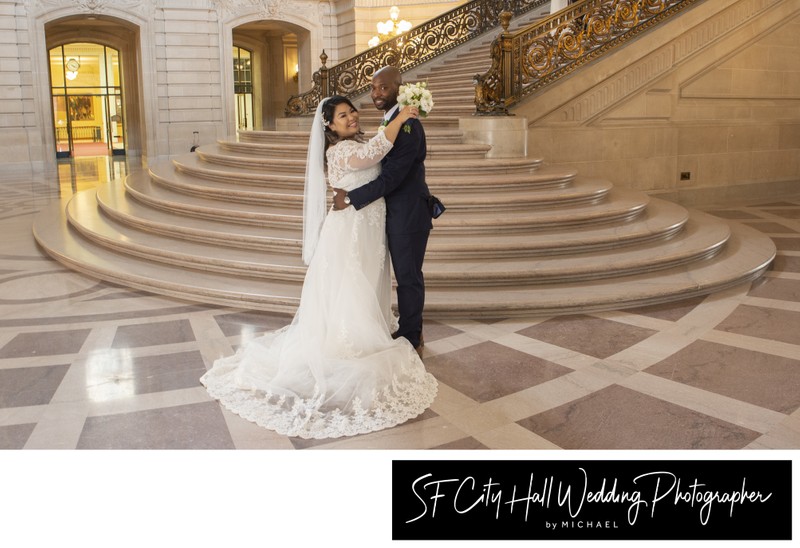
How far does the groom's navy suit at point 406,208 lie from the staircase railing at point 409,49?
339 inches

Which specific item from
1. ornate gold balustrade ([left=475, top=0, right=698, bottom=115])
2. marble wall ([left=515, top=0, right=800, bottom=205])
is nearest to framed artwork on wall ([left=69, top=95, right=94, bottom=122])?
ornate gold balustrade ([left=475, top=0, right=698, bottom=115])

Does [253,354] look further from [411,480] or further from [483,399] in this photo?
[411,480]

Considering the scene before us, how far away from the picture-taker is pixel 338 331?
4.04 m

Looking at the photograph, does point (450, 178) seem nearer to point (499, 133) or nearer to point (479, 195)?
point (479, 195)

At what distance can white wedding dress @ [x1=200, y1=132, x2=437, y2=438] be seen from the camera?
3.78m

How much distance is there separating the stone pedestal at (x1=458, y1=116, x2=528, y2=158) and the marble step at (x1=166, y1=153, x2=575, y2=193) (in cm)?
55

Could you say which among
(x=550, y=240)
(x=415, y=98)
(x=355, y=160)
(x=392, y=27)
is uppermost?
(x=392, y=27)

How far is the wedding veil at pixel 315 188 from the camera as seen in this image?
406 centimetres

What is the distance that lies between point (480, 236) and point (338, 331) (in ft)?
9.06

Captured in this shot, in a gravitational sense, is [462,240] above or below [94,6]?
below

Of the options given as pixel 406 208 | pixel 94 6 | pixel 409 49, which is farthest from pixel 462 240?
pixel 94 6

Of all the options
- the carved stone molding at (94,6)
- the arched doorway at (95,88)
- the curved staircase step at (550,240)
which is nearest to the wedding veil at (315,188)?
the curved staircase step at (550,240)

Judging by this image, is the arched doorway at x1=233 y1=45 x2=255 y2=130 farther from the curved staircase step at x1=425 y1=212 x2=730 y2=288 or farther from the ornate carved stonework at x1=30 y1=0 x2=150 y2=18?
the curved staircase step at x1=425 y1=212 x2=730 y2=288

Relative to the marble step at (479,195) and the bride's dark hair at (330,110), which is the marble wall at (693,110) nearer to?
the marble step at (479,195)
